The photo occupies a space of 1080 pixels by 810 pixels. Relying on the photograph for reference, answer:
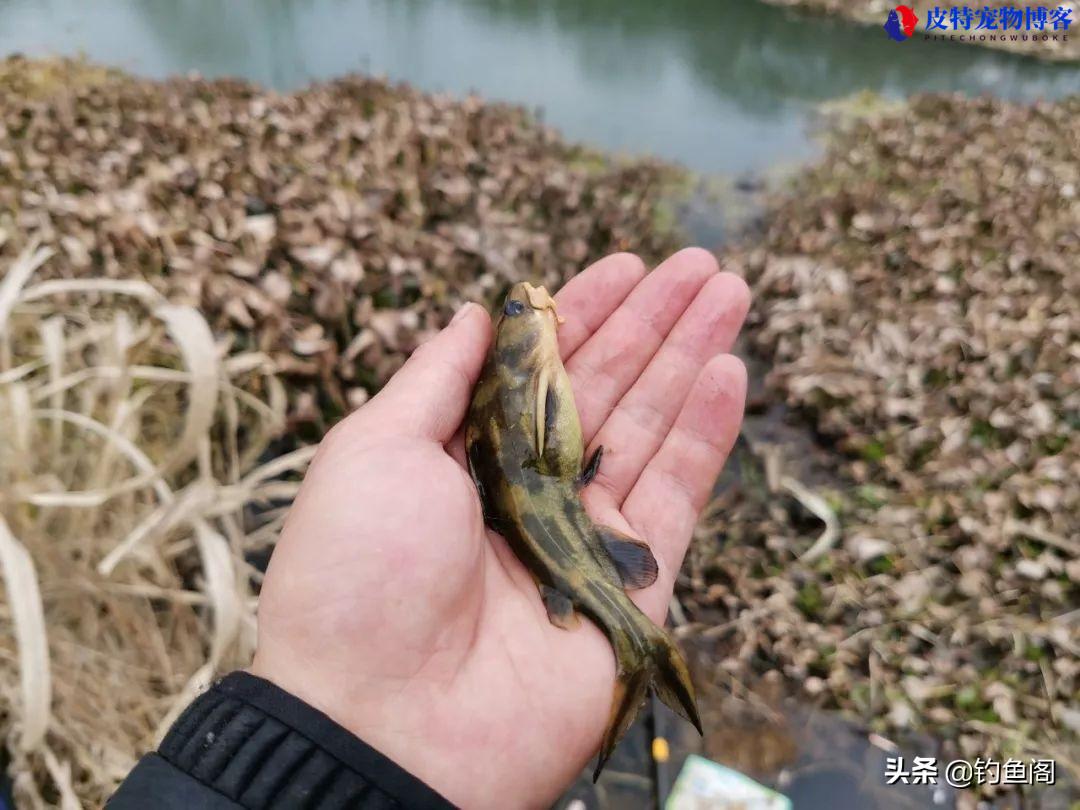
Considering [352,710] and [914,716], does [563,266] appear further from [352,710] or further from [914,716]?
[352,710]

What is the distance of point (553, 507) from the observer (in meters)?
2.30

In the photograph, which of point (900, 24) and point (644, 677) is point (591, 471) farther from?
point (900, 24)

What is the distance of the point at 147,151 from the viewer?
4.74 metres

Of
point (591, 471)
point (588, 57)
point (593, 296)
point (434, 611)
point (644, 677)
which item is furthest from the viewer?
point (588, 57)

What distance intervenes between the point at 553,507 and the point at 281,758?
1001 millimetres

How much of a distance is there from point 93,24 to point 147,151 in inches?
166

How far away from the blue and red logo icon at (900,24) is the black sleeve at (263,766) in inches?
453

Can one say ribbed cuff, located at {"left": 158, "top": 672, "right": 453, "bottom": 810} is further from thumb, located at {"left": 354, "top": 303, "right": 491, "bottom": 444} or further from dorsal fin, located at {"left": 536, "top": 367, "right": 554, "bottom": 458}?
dorsal fin, located at {"left": 536, "top": 367, "right": 554, "bottom": 458}

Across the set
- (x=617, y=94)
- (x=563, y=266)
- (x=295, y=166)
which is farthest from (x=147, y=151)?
(x=617, y=94)

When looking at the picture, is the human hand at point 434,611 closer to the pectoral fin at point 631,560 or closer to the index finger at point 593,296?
the pectoral fin at point 631,560

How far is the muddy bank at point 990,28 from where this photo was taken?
991 cm

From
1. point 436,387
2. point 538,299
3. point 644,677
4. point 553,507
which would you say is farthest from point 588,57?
point 644,677

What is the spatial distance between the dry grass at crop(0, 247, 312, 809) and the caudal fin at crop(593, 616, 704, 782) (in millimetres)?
1287

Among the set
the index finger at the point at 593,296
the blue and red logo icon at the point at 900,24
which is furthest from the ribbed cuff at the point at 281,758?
the blue and red logo icon at the point at 900,24
